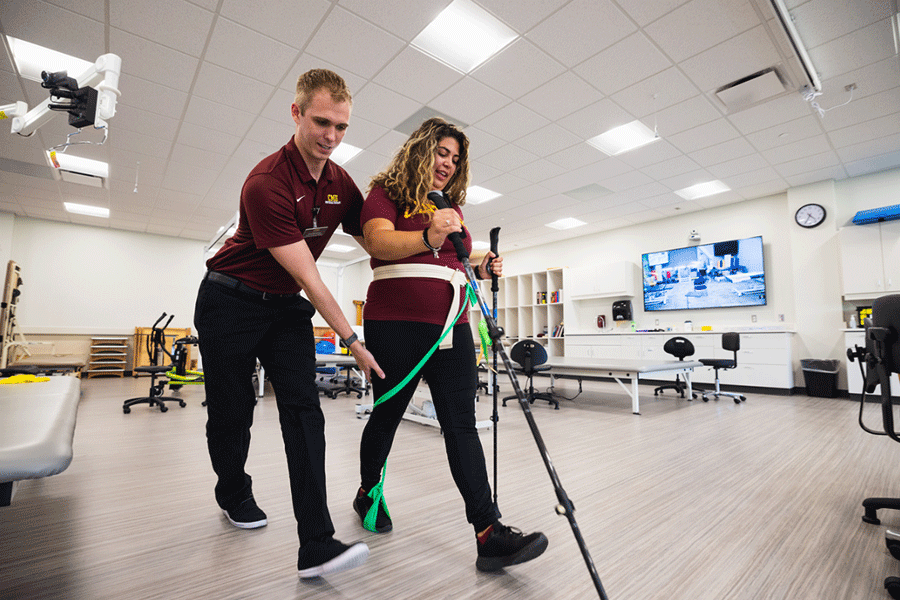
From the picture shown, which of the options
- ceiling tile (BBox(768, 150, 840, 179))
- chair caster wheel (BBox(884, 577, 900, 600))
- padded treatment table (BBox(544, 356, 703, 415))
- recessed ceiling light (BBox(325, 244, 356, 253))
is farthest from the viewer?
recessed ceiling light (BBox(325, 244, 356, 253))

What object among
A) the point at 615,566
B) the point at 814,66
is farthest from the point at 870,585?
the point at 814,66

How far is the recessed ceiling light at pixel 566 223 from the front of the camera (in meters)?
7.95

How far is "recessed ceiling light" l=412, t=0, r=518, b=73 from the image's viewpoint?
119 inches

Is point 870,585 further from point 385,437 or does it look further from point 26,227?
point 26,227

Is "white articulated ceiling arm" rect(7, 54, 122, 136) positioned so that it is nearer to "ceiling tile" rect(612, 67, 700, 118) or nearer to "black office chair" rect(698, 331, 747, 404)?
"ceiling tile" rect(612, 67, 700, 118)

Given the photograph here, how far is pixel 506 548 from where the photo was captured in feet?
3.83

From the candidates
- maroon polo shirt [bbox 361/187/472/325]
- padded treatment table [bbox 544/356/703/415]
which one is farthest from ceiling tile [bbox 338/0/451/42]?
padded treatment table [bbox 544/356/703/415]

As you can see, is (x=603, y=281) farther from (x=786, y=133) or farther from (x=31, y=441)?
(x=31, y=441)

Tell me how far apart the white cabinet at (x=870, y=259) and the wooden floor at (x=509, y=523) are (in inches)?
139

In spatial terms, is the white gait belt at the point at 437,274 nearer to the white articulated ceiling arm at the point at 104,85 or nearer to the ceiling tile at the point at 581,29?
the white articulated ceiling arm at the point at 104,85

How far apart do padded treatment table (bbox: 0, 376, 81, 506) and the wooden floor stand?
0.47 meters

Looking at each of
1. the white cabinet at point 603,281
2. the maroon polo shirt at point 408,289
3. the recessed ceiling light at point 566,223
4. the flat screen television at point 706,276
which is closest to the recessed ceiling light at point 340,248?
the recessed ceiling light at point 566,223

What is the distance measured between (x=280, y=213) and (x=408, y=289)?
1.29 ft

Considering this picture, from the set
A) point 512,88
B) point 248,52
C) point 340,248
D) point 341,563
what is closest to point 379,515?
point 341,563
